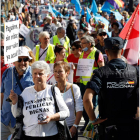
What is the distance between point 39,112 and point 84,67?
267 cm

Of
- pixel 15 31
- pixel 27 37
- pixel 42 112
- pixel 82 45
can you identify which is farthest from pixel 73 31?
pixel 42 112

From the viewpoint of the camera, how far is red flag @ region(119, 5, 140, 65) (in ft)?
15.1

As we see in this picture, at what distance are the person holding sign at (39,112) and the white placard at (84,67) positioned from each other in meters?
2.44

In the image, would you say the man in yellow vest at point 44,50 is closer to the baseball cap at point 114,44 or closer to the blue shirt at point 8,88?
the blue shirt at point 8,88

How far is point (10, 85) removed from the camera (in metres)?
4.04

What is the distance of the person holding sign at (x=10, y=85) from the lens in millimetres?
4023

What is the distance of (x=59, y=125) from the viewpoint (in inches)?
129

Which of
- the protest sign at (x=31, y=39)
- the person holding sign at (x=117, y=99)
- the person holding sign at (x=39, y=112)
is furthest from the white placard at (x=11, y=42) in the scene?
the protest sign at (x=31, y=39)

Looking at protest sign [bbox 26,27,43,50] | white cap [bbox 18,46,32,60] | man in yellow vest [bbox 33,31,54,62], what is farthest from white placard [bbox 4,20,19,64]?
protest sign [bbox 26,27,43,50]

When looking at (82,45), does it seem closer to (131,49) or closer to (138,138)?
(131,49)

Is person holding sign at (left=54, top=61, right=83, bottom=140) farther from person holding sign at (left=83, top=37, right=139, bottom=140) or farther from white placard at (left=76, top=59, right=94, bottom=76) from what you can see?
white placard at (left=76, top=59, right=94, bottom=76)

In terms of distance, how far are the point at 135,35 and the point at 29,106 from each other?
2.26m

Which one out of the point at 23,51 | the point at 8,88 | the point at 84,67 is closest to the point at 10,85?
the point at 8,88

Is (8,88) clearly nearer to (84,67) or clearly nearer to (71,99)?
(71,99)
